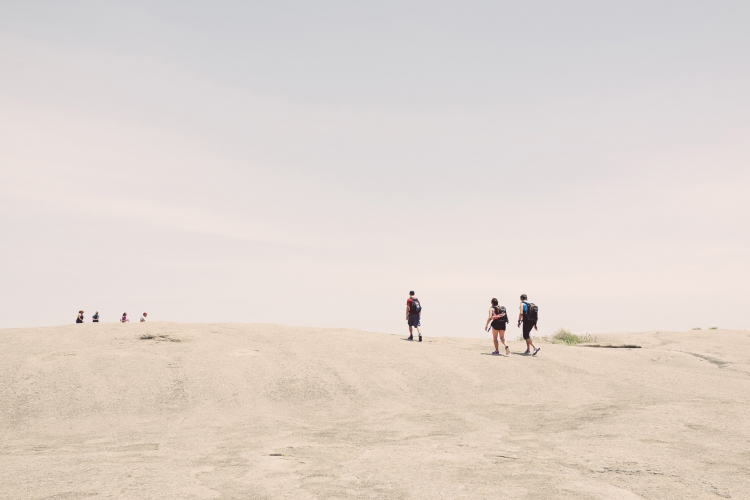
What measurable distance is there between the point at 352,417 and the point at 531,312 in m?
8.29

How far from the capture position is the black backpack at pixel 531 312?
17047 mm

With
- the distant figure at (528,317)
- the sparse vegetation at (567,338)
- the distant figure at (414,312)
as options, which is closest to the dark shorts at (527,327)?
the distant figure at (528,317)

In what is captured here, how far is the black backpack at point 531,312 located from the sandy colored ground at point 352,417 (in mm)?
1340

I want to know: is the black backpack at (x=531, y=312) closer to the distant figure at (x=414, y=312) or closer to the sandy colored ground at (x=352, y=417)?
the sandy colored ground at (x=352, y=417)

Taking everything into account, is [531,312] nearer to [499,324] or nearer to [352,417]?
[499,324]

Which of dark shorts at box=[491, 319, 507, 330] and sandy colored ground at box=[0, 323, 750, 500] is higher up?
dark shorts at box=[491, 319, 507, 330]

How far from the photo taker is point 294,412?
11.6 meters

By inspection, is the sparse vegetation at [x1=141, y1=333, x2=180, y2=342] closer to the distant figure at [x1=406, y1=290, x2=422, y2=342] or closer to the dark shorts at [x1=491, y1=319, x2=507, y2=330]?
the distant figure at [x1=406, y1=290, x2=422, y2=342]

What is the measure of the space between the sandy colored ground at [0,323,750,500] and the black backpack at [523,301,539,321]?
134cm

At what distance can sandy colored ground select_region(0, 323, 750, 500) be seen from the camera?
644 centimetres

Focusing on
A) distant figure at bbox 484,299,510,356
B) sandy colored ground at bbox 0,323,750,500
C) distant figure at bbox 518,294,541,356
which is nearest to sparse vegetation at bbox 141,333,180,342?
sandy colored ground at bbox 0,323,750,500

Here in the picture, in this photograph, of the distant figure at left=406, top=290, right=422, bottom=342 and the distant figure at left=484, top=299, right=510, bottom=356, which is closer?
the distant figure at left=484, top=299, right=510, bottom=356

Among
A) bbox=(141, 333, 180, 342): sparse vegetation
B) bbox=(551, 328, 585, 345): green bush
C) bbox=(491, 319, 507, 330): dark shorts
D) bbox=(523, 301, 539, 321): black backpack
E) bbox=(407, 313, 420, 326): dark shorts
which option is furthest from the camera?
bbox=(551, 328, 585, 345): green bush

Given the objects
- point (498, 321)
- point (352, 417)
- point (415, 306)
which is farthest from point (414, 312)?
point (352, 417)
